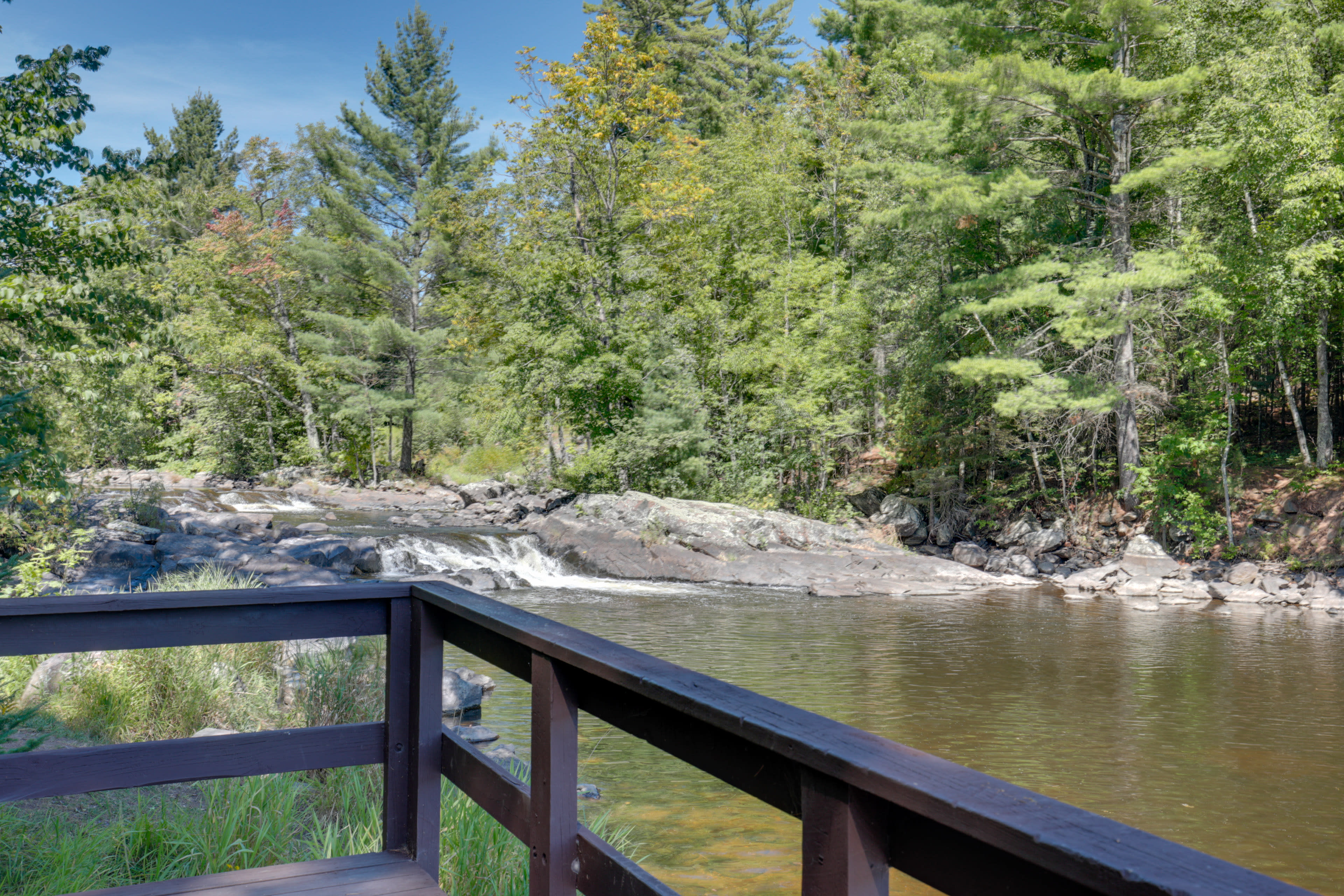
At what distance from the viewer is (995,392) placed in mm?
21297

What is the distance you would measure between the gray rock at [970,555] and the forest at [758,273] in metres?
2.00

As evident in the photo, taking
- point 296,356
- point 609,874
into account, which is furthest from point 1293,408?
point 296,356

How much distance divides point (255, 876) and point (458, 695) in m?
5.64

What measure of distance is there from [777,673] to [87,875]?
763 cm

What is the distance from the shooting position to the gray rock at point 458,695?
776 centimetres

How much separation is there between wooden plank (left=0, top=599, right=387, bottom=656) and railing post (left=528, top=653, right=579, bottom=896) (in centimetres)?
91

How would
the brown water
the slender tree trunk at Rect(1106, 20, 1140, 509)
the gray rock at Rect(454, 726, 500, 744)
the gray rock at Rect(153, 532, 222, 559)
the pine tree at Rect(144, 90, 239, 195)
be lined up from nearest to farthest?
the brown water
the gray rock at Rect(454, 726, 500, 744)
the gray rock at Rect(153, 532, 222, 559)
the slender tree trunk at Rect(1106, 20, 1140, 509)
the pine tree at Rect(144, 90, 239, 195)

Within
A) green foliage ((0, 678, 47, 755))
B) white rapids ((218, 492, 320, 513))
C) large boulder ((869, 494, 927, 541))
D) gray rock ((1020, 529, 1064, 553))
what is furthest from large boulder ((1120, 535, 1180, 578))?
white rapids ((218, 492, 320, 513))

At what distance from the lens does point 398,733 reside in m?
2.65

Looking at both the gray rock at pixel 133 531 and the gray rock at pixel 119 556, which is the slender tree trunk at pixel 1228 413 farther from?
the gray rock at pixel 133 531

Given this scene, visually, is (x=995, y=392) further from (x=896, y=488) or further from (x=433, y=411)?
(x=433, y=411)

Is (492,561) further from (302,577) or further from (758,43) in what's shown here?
(758,43)

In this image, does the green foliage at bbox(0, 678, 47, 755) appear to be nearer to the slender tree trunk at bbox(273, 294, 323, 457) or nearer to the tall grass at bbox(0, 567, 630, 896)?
the tall grass at bbox(0, 567, 630, 896)

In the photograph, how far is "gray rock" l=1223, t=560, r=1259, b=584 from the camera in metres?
16.6
